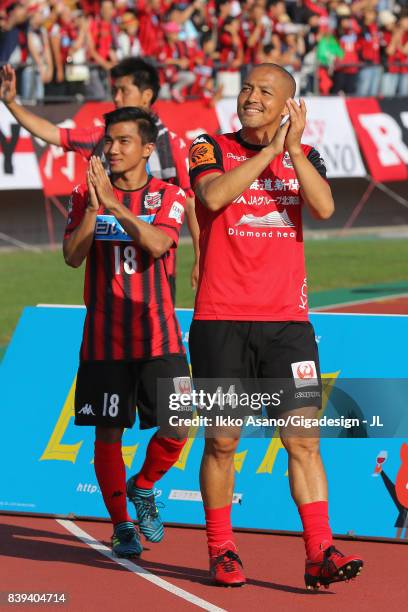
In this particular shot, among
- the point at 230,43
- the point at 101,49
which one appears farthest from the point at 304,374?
the point at 230,43

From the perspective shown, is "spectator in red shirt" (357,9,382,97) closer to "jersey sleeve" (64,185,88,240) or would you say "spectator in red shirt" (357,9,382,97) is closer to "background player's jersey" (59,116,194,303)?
"background player's jersey" (59,116,194,303)

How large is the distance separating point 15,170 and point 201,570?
14.3 m

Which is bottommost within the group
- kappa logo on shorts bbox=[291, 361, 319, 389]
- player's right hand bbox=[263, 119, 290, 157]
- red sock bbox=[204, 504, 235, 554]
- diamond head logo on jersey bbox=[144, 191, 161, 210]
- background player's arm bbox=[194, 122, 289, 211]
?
red sock bbox=[204, 504, 235, 554]

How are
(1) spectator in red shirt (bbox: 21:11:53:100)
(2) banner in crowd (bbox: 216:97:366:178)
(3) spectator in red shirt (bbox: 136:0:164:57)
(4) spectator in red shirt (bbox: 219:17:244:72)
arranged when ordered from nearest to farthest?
(1) spectator in red shirt (bbox: 21:11:53:100) < (3) spectator in red shirt (bbox: 136:0:164:57) < (2) banner in crowd (bbox: 216:97:366:178) < (4) spectator in red shirt (bbox: 219:17:244:72)

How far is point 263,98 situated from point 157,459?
202 centimetres

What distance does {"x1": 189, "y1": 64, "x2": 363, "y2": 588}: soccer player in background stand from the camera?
19.2 feet

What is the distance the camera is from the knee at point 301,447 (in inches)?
230

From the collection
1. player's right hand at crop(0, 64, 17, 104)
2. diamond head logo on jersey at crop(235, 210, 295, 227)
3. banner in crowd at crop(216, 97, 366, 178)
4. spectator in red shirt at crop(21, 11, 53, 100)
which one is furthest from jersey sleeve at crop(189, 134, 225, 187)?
banner in crowd at crop(216, 97, 366, 178)

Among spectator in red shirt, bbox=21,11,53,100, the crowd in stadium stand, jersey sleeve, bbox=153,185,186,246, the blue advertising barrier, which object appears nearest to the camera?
jersey sleeve, bbox=153,185,186,246

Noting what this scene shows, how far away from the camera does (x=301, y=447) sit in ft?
19.2

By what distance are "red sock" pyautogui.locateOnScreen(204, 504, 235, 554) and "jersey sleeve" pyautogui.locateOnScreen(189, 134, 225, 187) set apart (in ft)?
5.05

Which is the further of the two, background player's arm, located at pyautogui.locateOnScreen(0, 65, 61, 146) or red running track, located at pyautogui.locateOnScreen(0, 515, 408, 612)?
background player's arm, located at pyautogui.locateOnScreen(0, 65, 61, 146)

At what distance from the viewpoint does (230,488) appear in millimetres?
6047

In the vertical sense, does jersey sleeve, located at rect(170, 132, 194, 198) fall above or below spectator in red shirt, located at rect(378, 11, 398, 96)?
above
